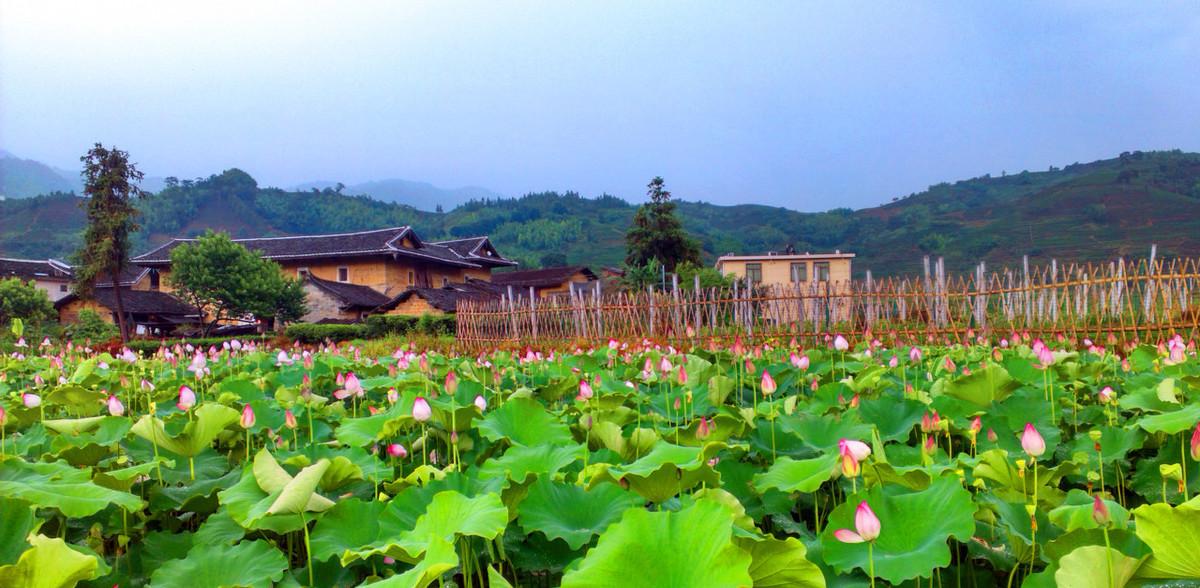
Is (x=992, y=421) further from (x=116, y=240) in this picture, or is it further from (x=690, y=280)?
(x=116, y=240)

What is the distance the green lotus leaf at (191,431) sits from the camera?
1622 mm

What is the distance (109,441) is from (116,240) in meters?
37.7

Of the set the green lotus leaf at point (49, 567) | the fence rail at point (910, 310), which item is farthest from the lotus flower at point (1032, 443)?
the fence rail at point (910, 310)

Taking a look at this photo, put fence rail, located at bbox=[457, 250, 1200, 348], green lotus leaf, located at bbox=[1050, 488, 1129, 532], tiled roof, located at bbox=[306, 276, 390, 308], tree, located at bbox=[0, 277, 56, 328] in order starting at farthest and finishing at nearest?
tiled roof, located at bbox=[306, 276, 390, 308], tree, located at bbox=[0, 277, 56, 328], fence rail, located at bbox=[457, 250, 1200, 348], green lotus leaf, located at bbox=[1050, 488, 1129, 532]

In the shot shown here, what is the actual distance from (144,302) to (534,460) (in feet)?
144

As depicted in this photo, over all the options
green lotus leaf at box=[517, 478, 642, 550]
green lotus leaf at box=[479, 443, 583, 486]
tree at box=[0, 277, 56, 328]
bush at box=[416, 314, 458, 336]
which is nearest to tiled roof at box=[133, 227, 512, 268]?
tree at box=[0, 277, 56, 328]

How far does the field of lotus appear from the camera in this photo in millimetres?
886

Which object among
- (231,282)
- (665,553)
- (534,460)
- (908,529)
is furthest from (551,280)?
→ (665,553)

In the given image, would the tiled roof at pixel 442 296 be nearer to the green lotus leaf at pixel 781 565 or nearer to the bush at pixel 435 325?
the bush at pixel 435 325

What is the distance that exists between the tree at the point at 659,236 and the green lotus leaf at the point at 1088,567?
37.6m

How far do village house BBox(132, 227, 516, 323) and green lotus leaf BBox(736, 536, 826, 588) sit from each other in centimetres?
3579

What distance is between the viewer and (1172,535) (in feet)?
2.82

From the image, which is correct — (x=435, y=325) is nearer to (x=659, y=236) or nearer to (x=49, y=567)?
(x=659, y=236)

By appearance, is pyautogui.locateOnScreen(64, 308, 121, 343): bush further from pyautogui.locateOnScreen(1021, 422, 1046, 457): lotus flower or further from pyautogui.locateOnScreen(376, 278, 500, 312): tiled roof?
pyautogui.locateOnScreen(1021, 422, 1046, 457): lotus flower
